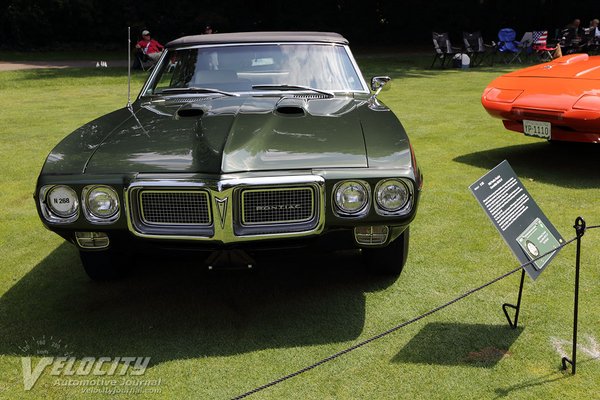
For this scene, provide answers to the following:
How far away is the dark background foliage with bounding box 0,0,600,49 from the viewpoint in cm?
2853

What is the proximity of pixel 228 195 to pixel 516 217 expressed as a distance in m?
1.40

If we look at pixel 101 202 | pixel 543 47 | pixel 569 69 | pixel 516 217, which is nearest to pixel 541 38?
pixel 543 47

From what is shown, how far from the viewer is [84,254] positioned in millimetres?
3725

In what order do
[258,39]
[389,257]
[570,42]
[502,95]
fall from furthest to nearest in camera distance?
[570,42], [502,95], [258,39], [389,257]

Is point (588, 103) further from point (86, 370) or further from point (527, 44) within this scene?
point (527, 44)

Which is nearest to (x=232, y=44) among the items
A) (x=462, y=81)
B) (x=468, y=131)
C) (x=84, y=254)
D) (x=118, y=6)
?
(x=84, y=254)

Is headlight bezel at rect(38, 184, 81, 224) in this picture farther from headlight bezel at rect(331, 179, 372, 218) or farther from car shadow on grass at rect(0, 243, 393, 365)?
headlight bezel at rect(331, 179, 372, 218)

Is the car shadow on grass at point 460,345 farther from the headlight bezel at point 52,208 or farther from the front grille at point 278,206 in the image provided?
the headlight bezel at point 52,208

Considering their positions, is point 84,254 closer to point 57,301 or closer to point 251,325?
point 57,301

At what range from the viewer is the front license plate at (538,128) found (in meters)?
5.67

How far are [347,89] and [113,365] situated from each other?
2456 millimetres

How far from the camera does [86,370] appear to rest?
2.95 meters

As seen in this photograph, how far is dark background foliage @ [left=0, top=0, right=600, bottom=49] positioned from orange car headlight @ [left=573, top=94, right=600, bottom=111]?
80.5 ft

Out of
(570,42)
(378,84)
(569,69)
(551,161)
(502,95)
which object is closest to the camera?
(378,84)
